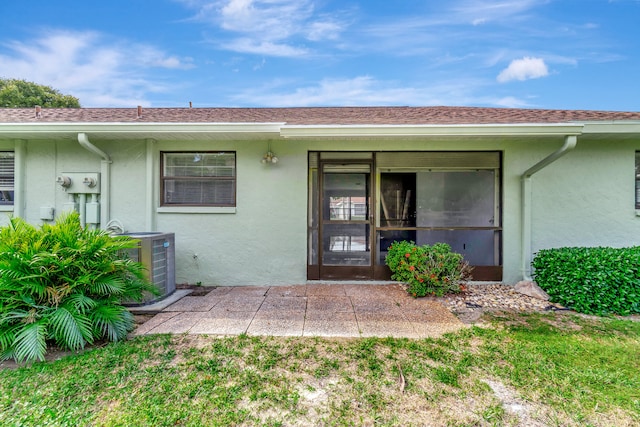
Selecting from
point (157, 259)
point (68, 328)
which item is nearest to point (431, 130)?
point (157, 259)

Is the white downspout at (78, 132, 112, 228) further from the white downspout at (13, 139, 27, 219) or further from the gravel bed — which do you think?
the gravel bed

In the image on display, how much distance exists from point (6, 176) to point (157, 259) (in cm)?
382

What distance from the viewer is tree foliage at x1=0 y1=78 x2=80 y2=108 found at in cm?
1631

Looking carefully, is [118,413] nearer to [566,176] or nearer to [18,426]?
[18,426]

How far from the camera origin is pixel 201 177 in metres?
5.28

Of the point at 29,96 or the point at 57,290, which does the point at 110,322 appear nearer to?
the point at 57,290

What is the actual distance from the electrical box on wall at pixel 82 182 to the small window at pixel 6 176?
1.04m

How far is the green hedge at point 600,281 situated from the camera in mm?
3865

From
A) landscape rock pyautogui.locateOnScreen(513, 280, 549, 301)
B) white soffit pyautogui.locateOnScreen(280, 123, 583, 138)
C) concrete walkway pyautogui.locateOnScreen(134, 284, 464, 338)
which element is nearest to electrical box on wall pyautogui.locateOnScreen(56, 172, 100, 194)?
concrete walkway pyautogui.locateOnScreen(134, 284, 464, 338)

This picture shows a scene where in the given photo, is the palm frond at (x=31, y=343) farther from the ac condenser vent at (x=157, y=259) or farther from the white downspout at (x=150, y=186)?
the white downspout at (x=150, y=186)

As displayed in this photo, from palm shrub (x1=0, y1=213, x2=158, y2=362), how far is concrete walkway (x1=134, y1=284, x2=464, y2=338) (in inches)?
20.9

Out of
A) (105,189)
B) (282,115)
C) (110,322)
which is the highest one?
(282,115)

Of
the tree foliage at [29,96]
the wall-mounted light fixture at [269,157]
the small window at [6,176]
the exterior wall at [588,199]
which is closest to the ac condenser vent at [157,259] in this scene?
the wall-mounted light fixture at [269,157]

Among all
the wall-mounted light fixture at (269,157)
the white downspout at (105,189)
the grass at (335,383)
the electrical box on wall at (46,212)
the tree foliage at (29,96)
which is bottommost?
the grass at (335,383)
